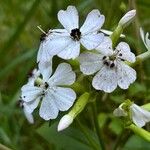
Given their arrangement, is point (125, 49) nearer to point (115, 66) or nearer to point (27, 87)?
point (115, 66)

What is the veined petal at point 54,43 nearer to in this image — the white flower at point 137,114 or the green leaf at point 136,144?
the white flower at point 137,114

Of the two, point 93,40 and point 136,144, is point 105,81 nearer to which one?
point 93,40

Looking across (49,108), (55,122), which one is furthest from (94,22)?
(55,122)

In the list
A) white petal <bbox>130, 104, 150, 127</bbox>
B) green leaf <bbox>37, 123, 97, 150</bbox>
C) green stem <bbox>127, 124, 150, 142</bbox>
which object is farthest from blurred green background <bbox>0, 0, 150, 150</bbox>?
white petal <bbox>130, 104, 150, 127</bbox>

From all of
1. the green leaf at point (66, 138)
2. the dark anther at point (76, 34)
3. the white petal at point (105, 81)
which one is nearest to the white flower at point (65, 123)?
the white petal at point (105, 81)

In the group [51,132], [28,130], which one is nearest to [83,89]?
[51,132]

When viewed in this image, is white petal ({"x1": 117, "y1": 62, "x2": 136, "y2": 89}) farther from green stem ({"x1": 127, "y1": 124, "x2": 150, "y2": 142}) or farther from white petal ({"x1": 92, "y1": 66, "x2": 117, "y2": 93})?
green stem ({"x1": 127, "y1": 124, "x2": 150, "y2": 142})
